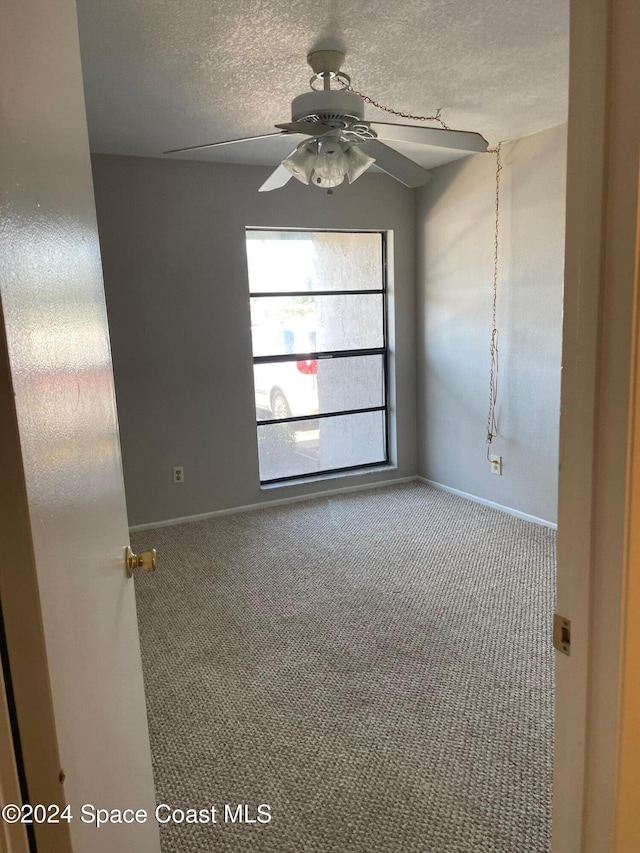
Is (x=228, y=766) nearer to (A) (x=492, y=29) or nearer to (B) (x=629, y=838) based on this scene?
(B) (x=629, y=838)

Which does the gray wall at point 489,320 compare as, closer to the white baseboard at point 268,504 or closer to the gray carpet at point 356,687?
the white baseboard at point 268,504

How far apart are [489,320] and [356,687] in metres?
2.78

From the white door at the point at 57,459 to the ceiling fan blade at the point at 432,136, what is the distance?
1.56m

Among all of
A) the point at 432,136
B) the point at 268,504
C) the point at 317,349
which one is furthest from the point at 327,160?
the point at 268,504

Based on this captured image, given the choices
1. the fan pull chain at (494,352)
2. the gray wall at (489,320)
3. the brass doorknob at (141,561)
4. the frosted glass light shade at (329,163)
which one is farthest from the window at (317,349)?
the brass doorknob at (141,561)

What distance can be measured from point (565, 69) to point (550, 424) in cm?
199

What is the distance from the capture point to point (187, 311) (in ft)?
13.1

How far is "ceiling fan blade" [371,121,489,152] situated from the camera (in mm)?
2268

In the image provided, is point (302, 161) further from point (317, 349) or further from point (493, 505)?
point (493, 505)

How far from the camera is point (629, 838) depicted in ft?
2.80

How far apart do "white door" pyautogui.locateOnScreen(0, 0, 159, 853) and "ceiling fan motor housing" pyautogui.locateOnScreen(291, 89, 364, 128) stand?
116 cm

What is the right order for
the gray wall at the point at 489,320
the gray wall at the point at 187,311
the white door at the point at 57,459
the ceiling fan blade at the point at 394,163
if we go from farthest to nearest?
the gray wall at the point at 187,311 < the gray wall at the point at 489,320 < the ceiling fan blade at the point at 394,163 < the white door at the point at 57,459

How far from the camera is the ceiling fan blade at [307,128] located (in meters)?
2.04

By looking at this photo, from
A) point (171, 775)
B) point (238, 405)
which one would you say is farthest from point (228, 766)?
point (238, 405)
